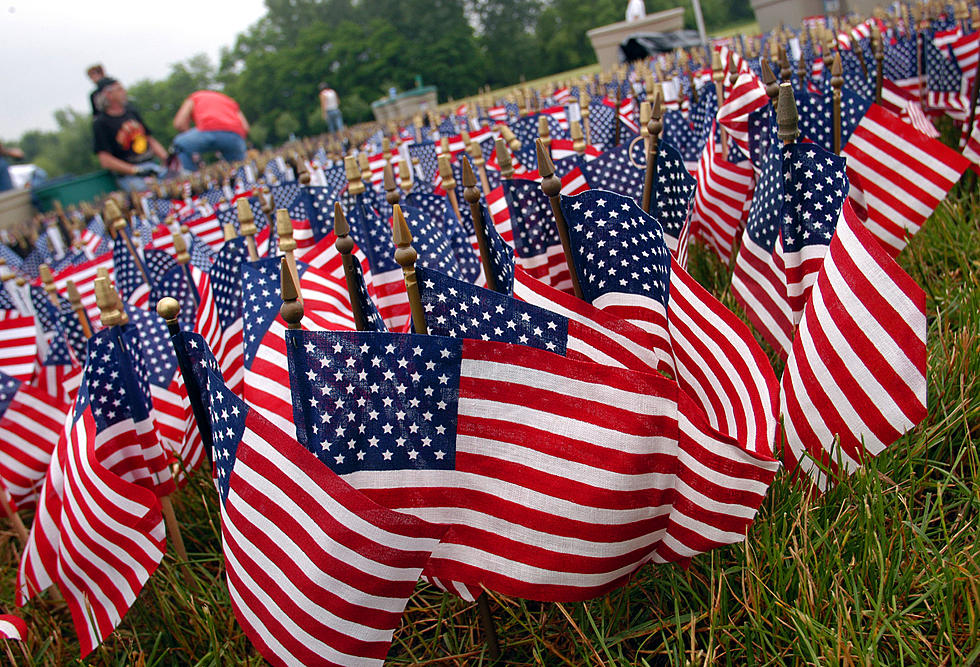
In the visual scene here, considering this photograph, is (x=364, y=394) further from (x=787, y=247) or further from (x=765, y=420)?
(x=787, y=247)

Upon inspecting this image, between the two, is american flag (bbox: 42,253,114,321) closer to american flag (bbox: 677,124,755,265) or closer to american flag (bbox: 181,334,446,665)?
american flag (bbox: 181,334,446,665)

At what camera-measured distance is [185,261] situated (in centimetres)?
328

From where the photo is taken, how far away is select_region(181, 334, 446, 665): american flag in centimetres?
176

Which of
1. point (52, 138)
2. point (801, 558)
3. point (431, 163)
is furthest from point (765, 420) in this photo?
point (52, 138)

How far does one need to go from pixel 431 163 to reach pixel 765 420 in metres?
4.66

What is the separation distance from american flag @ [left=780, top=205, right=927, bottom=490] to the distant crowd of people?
13.7m

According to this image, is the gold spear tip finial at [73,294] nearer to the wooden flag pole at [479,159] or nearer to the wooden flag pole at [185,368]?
the wooden flag pole at [185,368]

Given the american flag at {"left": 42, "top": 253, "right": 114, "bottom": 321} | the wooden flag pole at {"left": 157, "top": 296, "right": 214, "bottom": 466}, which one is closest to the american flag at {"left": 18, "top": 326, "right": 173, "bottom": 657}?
the wooden flag pole at {"left": 157, "top": 296, "right": 214, "bottom": 466}

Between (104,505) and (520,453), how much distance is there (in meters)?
1.37

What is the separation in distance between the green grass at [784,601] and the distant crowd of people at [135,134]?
12.7 metres

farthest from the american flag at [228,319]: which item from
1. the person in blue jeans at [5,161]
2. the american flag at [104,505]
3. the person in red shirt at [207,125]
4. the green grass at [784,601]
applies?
the person in red shirt at [207,125]

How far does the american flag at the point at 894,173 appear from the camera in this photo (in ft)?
10.0

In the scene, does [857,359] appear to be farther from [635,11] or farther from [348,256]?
[635,11]

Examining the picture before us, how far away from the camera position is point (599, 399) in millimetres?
1733
